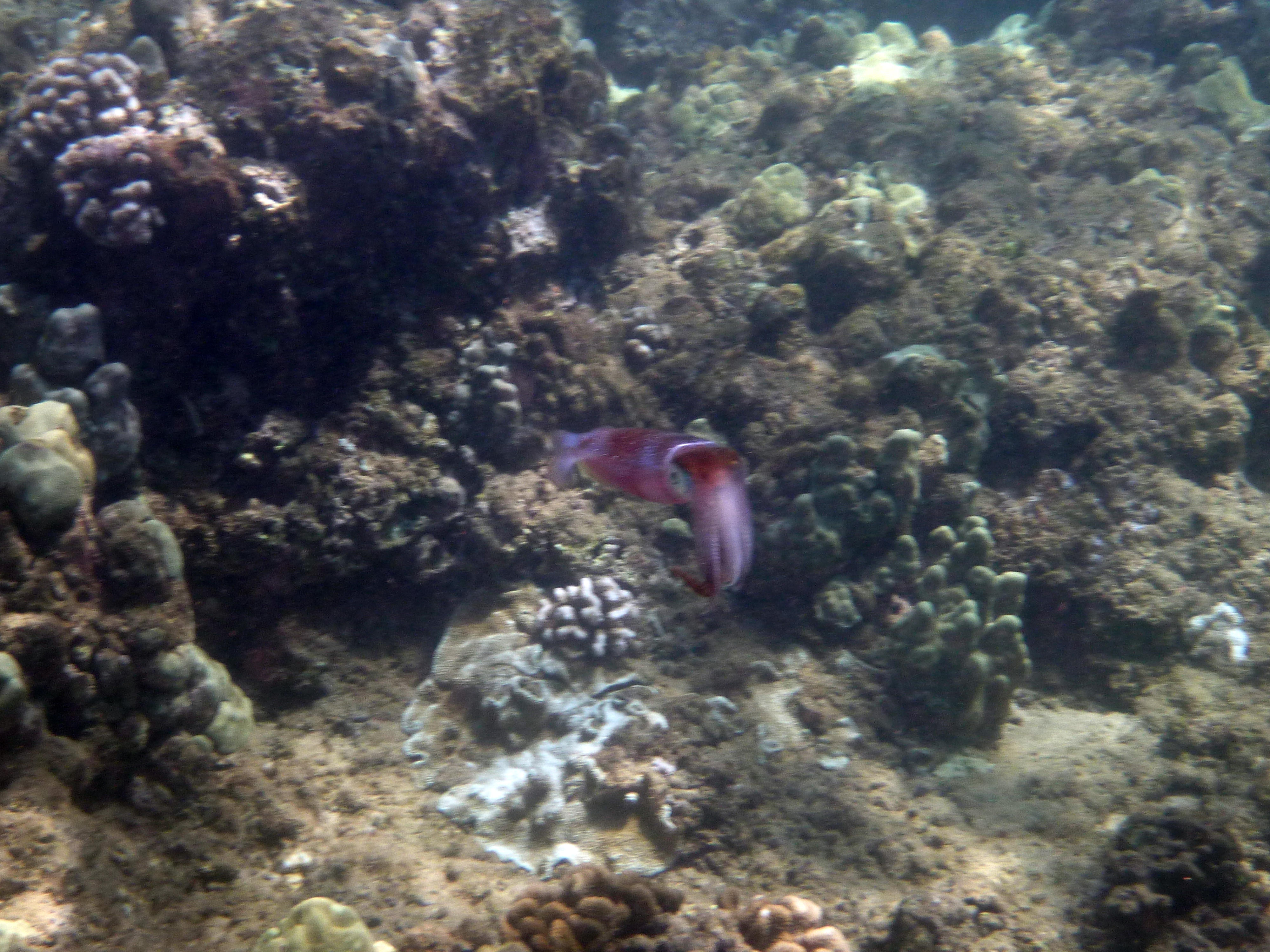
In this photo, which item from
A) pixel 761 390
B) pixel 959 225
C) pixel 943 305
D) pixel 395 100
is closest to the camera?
pixel 395 100

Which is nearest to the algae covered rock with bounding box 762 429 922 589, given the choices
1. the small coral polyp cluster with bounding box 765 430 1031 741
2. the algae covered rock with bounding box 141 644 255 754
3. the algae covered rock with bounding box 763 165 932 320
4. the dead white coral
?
the small coral polyp cluster with bounding box 765 430 1031 741

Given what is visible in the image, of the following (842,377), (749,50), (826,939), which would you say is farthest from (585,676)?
(749,50)

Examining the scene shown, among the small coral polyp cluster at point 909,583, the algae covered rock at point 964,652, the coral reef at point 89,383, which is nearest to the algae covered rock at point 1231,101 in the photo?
the small coral polyp cluster at point 909,583

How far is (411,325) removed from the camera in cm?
464

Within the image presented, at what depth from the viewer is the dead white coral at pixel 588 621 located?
4.56m

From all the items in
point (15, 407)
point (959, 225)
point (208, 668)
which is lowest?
point (208, 668)

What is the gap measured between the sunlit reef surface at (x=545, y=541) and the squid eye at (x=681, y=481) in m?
2.04

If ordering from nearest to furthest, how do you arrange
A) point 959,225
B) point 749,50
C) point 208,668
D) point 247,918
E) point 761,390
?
point 247,918
point 208,668
point 761,390
point 959,225
point 749,50

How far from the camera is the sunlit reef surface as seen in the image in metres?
3.14

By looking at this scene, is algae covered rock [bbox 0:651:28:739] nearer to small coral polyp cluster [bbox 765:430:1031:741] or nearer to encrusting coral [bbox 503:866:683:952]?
encrusting coral [bbox 503:866:683:952]

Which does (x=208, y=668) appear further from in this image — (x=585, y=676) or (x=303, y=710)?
(x=585, y=676)

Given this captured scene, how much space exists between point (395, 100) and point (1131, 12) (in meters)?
11.7

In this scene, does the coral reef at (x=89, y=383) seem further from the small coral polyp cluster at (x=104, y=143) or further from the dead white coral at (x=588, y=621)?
the dead white coral at (x=588, y=621)

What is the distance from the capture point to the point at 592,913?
3.02 metres
